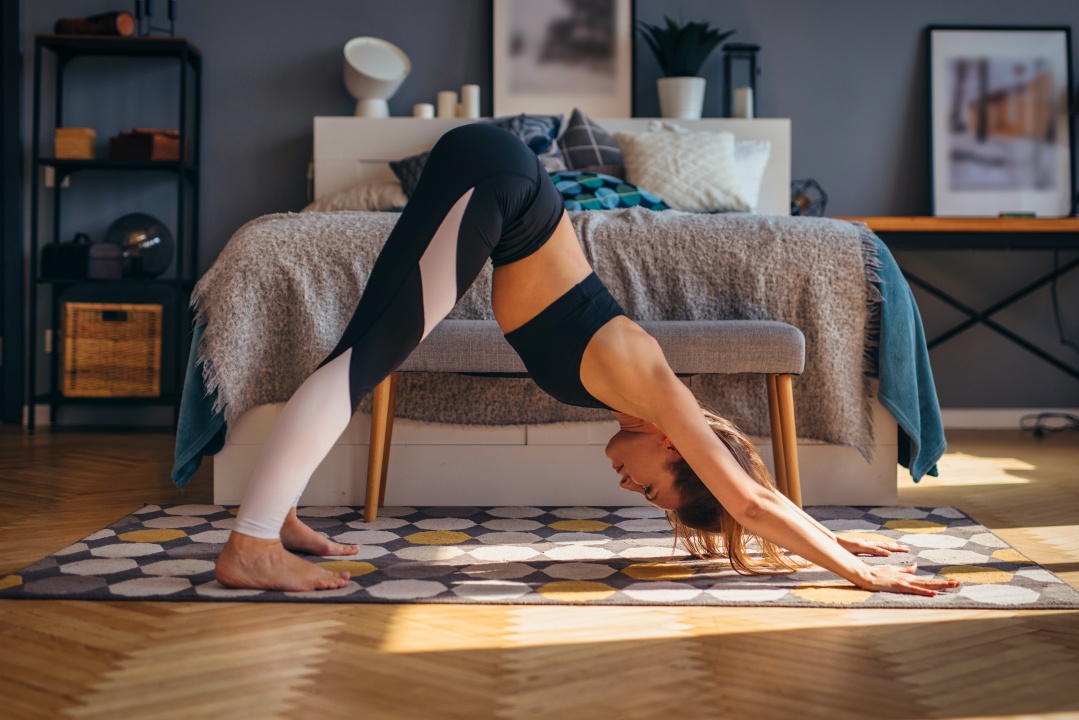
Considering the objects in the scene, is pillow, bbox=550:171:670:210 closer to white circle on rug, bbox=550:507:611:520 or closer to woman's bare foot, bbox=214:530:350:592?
white circle on rug, bbox=550:507:611:520

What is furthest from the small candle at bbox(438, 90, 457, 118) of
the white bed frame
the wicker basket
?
the white bed frame

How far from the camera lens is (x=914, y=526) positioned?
2318 mm

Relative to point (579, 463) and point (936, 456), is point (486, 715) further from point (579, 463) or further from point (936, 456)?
point (936, 456)

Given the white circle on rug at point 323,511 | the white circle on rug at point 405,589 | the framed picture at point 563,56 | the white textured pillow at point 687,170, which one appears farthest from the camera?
the framed picture at point 563,56

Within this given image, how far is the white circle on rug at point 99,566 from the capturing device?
1815mm

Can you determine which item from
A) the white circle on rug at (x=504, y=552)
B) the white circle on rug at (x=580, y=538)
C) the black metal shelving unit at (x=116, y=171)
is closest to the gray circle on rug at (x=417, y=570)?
the white circle on rug at (x=504, y=552)

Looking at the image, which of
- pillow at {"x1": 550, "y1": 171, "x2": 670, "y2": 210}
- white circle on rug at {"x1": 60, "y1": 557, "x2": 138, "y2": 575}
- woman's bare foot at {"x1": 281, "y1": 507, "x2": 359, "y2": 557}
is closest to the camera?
white circle on rug at {"x1": 60, "y1": 557, "x2": 138, "y2": 575}

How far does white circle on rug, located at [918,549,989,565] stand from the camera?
1975 mm

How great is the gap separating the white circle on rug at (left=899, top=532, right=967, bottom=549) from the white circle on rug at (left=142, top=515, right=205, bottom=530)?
1536 millimetres

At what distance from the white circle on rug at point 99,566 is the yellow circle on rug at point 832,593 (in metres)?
1.20

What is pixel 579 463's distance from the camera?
255 centimetres

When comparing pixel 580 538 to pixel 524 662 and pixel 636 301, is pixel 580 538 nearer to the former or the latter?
pixel 636 301

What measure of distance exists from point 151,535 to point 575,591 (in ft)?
3.15

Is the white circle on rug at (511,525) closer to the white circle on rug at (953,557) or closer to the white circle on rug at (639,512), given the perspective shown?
the white circle on rug at (639,512)
